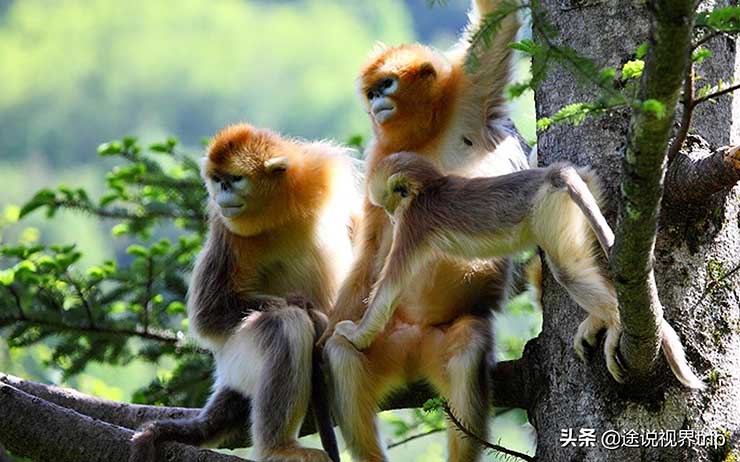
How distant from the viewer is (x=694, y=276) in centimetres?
344

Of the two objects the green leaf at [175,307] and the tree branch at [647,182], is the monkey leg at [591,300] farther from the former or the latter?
the green leaf at [175,307]

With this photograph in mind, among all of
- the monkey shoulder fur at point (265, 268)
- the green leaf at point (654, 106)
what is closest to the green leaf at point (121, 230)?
the monkey shoulder fur at point (265, 268)

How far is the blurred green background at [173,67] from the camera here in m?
50.6

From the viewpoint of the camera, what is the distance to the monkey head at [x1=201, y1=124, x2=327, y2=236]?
16.2 ft

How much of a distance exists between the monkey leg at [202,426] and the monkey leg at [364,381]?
0.49 metres

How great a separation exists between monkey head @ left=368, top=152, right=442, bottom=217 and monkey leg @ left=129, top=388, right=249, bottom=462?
1026 millimetres

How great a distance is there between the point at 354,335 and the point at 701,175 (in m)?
1.50

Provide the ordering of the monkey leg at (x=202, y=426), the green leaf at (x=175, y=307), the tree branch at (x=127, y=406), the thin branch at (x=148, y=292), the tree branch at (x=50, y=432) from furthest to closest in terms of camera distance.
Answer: the green leaf at (x=175, y=307)
the thin branch at (x=148, y=292)
the tree branch at (x=127, y=406)
the monkey leg at (x=202, y=426)
the tree branch at (x=50, y=432)

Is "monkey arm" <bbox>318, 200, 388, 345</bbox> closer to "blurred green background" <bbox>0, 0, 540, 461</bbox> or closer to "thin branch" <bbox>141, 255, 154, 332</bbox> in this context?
"thin branch" <bbox>141, 255, 154, 332</bbox>

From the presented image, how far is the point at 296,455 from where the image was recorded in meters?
4.21

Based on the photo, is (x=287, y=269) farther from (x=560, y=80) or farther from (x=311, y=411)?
(x=560, y=80)

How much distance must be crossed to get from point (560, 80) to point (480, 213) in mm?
532

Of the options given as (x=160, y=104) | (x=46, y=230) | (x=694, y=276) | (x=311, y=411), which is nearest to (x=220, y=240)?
(x=311, y=411)

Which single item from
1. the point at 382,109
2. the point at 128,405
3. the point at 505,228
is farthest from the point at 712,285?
the point at 128,405
